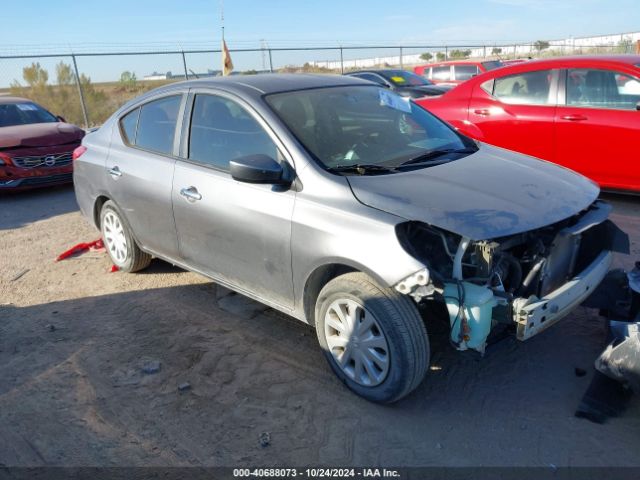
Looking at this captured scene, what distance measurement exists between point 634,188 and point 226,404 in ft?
16.5

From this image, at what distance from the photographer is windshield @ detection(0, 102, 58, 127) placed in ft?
32.0

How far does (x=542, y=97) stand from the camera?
6.70 m

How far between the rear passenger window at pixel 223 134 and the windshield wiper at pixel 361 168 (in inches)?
16.1

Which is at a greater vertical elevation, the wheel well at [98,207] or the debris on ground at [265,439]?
the wheel well at [98,207]

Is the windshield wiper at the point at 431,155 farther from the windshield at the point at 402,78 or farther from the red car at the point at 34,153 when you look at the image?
the windshield at the point at 402,78

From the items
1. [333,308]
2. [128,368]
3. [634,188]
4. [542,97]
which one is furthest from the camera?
[542,97]

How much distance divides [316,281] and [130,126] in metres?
2.55

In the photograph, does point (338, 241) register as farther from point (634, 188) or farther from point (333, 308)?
point (634, 188)

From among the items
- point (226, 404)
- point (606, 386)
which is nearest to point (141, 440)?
point (226, 404)

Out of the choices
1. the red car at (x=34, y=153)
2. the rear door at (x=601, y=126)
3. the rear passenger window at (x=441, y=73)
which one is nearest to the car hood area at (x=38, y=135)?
the red car at (x=34, y=153)

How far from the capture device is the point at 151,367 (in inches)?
146

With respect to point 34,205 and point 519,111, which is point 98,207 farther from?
point 519,111

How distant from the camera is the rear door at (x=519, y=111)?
6.60m

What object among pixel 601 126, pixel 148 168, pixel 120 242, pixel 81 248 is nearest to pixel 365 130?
pixel 148 168
